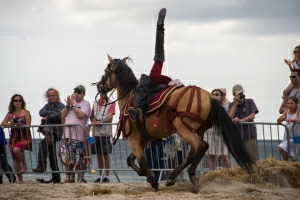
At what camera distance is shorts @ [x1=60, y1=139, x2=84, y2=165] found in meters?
13.3

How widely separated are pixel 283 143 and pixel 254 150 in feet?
2.12

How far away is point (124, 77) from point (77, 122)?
8.91 ft

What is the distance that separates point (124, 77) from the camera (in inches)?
435

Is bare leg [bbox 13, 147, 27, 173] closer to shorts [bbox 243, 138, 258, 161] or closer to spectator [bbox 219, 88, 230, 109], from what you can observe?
spectator [bbox 219, 88, 230, 109]

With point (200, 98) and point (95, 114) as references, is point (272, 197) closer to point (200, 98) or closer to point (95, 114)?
point (200, 98)

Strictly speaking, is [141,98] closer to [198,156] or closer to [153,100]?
[153,100]

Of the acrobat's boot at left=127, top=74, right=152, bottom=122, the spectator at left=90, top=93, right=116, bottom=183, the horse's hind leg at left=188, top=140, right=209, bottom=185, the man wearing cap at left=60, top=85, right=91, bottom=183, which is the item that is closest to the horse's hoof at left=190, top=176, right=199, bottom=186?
the horse's hind leg at left=188, top=140, right=209, bottom=185

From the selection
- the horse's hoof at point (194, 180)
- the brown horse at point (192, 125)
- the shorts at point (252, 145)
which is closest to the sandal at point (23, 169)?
the brown horse at point (192, 125)

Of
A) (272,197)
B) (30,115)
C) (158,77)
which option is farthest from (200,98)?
(30,115)

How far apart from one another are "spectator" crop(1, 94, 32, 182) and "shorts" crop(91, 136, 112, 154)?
4.85ft

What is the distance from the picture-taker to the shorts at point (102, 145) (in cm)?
1314

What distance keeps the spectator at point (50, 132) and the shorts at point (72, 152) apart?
0.83ft

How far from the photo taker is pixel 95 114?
44.0 feet

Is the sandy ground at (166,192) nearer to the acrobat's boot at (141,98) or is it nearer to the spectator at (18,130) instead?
the acrobat's boot at (141,98)
